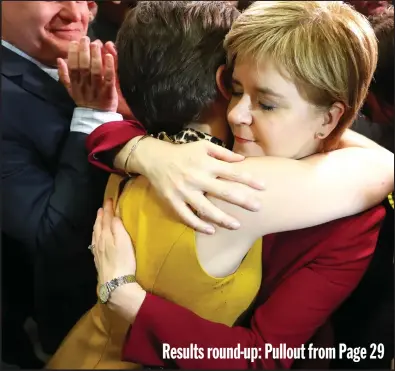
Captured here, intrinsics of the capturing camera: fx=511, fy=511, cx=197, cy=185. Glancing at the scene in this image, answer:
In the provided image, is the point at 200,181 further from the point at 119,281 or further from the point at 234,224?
the point at 119,281

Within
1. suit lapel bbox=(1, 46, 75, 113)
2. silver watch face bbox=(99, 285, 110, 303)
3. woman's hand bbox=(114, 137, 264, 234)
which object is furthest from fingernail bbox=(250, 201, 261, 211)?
suit lapel bbox=(1, 46, 75, 113)

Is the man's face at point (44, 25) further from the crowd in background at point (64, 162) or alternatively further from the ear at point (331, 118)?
the ear at point (331, 118)

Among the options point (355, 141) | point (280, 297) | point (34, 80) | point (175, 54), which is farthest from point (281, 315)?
point (34, 80)

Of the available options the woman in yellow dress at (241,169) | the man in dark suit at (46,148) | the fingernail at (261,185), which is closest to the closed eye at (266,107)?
the woman in yellow dress at (241,169)

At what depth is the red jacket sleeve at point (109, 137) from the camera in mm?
736

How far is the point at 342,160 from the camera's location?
68cm

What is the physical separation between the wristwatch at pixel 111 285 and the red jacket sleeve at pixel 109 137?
0.16 metres

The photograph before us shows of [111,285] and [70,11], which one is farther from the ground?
[70,11]

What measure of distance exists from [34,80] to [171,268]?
370 mm

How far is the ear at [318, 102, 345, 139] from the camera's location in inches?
26.9

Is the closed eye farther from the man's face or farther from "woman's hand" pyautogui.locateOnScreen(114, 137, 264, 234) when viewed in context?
the man's face

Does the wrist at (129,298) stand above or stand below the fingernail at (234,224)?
below

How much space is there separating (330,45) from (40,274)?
0.58 metres

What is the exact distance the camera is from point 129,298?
72cm
